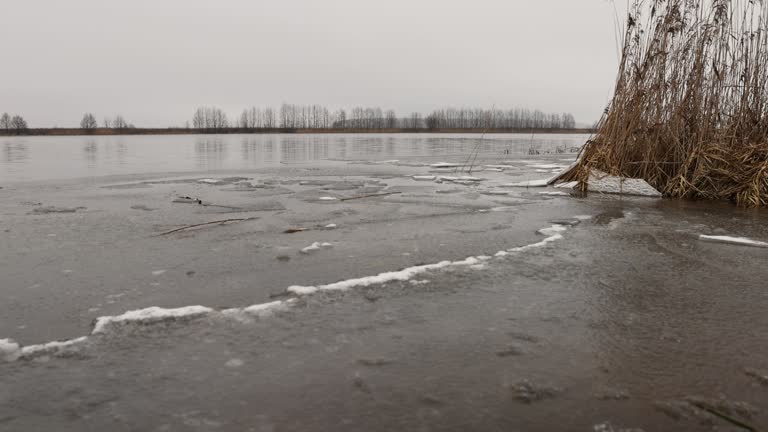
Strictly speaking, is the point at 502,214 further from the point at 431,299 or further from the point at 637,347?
the point at 637,347

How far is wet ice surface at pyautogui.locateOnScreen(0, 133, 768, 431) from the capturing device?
155 cm

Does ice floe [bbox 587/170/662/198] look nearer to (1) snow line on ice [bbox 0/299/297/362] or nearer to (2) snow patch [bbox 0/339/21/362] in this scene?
(1) snow line on ice [bbox 0/299/297/362]

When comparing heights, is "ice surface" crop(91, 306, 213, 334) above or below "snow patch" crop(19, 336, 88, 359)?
above

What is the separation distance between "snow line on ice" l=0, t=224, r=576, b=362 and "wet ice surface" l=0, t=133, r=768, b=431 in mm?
14

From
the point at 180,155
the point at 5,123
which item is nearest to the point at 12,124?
the point at 5,123

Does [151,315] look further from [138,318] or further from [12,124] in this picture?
[12,124]

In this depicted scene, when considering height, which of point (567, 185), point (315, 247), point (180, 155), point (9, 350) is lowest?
point (9, 350)

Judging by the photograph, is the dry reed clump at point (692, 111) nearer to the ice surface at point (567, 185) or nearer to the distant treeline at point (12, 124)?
the ice surface at point (567, 185)

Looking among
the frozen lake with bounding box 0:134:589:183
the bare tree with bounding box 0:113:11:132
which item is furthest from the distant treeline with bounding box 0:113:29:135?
the frozen lake with bounding box 0:134:589:183

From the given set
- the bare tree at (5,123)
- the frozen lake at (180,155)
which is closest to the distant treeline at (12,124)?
the bare tree at (5,123)

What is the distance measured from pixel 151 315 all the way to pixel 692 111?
690cm

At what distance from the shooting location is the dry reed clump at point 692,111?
20.4 ft

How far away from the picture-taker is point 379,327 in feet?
7.09

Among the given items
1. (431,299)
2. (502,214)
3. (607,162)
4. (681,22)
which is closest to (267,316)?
(431,299)
